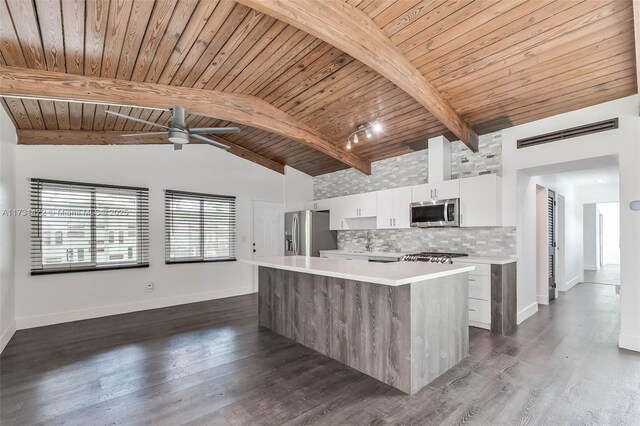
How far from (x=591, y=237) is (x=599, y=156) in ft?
24.8

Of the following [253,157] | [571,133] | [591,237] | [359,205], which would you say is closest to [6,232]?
[253,157]

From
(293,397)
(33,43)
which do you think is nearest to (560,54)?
(293,397)

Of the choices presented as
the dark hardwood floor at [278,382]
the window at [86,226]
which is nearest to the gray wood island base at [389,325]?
the dark hardwood floor at [278,382]

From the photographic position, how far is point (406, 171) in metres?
5.49

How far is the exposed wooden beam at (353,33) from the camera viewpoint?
232 cm

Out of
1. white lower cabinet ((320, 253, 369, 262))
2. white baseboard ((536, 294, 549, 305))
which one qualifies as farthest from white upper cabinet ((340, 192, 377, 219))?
white baseboard ((536, 294, 549, 305))

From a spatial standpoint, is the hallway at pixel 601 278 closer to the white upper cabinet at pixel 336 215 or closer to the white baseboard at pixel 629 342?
the white baseboard at pixel 629 342

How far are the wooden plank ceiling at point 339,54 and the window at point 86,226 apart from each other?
99 centimetres

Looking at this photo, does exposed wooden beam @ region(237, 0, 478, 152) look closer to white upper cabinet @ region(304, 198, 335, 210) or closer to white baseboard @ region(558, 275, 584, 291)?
white upper cabinet @ region(304, 198, 335, 210)

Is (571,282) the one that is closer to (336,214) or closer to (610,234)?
(336,214)

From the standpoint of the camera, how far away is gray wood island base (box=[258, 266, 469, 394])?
2.39m

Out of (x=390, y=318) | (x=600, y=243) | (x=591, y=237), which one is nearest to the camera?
(x=390, y=318)

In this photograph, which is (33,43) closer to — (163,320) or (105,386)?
(105,386)

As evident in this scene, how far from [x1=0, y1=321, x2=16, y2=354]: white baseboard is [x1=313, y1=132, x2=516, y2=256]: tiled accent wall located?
528 cm
